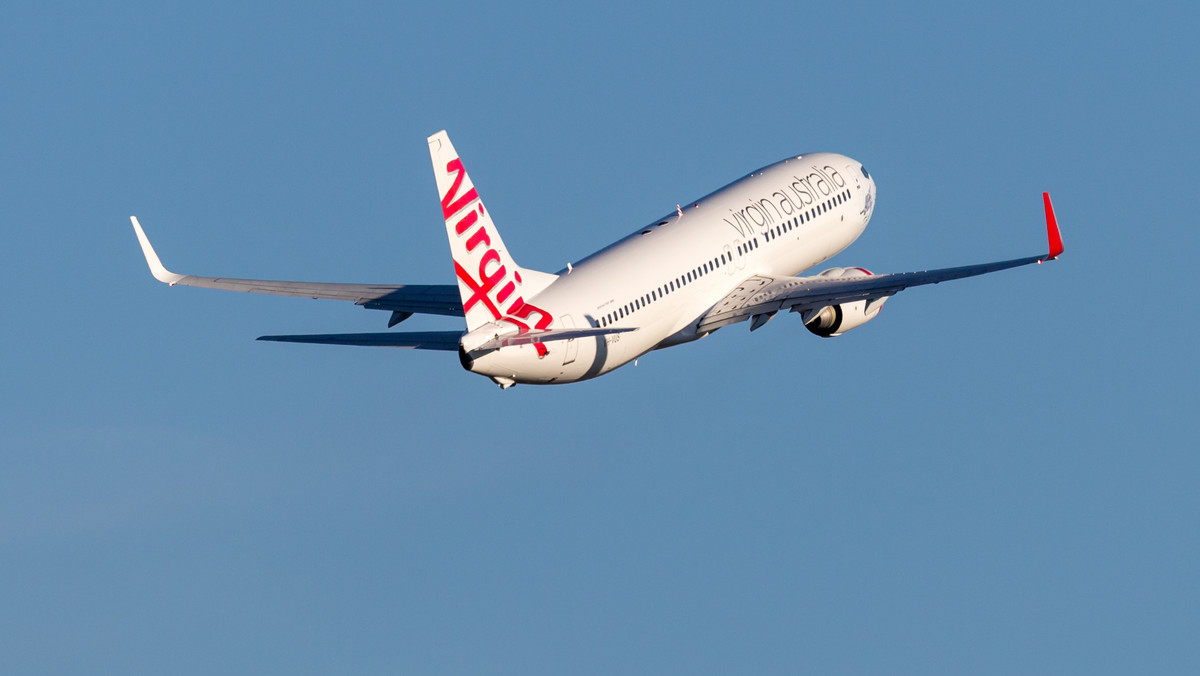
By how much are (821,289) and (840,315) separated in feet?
11.7

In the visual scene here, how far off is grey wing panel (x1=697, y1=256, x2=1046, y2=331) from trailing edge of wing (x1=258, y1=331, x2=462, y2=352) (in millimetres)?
11904

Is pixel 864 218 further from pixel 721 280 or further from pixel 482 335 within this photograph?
pixel 482 335

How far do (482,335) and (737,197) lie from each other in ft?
60.7

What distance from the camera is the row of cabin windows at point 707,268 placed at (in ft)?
203

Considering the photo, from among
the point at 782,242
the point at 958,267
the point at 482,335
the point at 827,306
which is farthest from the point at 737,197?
the point at 482,335

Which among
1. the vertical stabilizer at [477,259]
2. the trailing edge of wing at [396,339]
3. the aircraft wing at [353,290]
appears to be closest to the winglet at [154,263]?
the aircraft wing at [353,290]

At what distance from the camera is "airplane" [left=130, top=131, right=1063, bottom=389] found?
56.3 meters

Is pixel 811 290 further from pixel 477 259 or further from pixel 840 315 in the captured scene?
pixel 477 259

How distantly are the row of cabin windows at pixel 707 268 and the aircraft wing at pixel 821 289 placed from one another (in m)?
1.25

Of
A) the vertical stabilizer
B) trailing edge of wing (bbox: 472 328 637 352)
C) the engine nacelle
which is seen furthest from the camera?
the engine nacelle

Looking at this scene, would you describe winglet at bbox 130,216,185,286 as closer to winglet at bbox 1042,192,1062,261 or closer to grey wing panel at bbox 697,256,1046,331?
grey wing panel at bbox 697,256,1046,331

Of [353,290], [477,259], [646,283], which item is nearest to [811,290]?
[646,283]

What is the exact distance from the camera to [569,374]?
60.3 meters

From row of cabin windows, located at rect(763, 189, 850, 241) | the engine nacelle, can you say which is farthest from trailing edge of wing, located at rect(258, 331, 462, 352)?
row of cabin windows, located at rect(763, 189, 850, 241)
